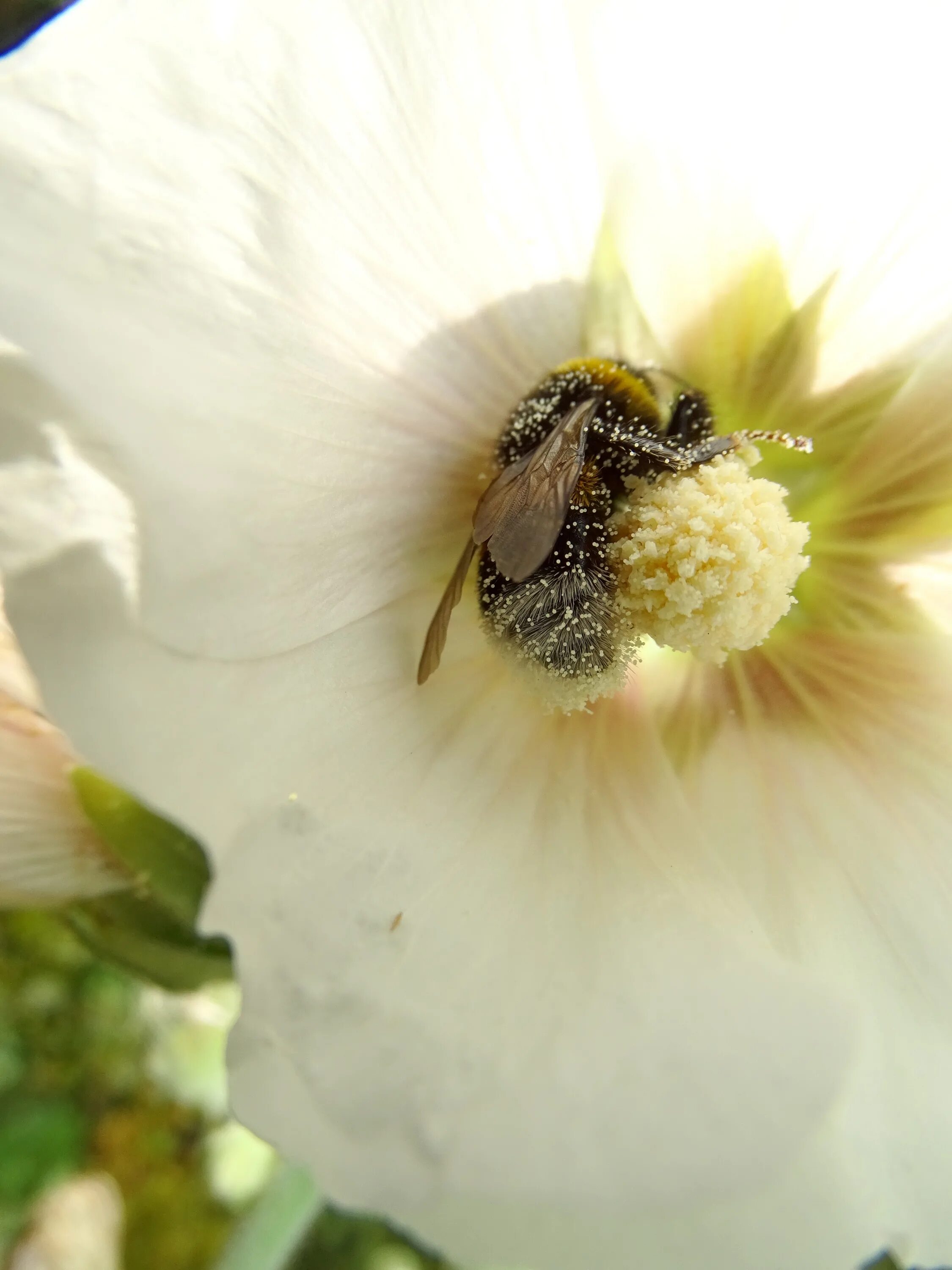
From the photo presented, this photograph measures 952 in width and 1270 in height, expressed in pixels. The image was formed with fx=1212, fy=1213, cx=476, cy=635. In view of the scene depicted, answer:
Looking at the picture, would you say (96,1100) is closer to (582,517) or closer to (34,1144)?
(34,1144)

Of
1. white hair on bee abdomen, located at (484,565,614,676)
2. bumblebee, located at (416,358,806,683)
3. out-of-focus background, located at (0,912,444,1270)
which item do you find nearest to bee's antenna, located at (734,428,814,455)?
bumblebee, located at (416,358,806,683)

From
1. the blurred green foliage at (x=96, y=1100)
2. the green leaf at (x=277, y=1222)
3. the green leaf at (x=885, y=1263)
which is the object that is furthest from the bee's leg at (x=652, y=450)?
the blurred green foliage at (x=96, y=1100)

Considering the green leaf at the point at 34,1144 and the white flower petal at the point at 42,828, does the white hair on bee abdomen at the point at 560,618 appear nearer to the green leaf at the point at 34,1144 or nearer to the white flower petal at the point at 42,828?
the white flower petal at the point at 42,828

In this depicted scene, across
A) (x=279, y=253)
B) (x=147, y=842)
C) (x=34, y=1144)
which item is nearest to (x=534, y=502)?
(x=279, y=253)

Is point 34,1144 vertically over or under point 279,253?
under

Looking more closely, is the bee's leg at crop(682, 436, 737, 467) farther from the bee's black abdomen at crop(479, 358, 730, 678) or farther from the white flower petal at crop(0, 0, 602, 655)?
the white flower petal at crop(0, 0, 602, 655)
